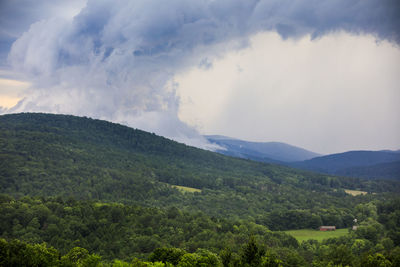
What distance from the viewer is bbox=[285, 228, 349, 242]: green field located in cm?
10588

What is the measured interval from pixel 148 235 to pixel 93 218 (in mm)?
15555

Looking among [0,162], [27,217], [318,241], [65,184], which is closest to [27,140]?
[0,162]

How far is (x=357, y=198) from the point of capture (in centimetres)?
17150

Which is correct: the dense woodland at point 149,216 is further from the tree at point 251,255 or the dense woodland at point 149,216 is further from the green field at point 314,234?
the green field at point 314,234

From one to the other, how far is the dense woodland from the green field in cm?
593

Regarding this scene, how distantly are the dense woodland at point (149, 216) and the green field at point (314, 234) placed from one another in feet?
19.5

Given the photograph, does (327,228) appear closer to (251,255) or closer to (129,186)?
(251,255)

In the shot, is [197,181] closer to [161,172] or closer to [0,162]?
[161,172]

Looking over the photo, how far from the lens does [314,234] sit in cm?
11219

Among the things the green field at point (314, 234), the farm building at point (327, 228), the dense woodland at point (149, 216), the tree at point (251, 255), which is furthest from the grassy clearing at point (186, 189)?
the tree at point (251, 255)

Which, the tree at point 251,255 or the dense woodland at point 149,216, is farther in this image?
the dense woodland at point 149,216

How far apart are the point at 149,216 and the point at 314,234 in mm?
55965

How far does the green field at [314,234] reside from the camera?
10588 centimetres

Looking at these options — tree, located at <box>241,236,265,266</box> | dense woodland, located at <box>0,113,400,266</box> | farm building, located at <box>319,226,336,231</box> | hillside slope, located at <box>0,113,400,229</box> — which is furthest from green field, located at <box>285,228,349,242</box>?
tree, located at <box>241,236,265,266</box>
